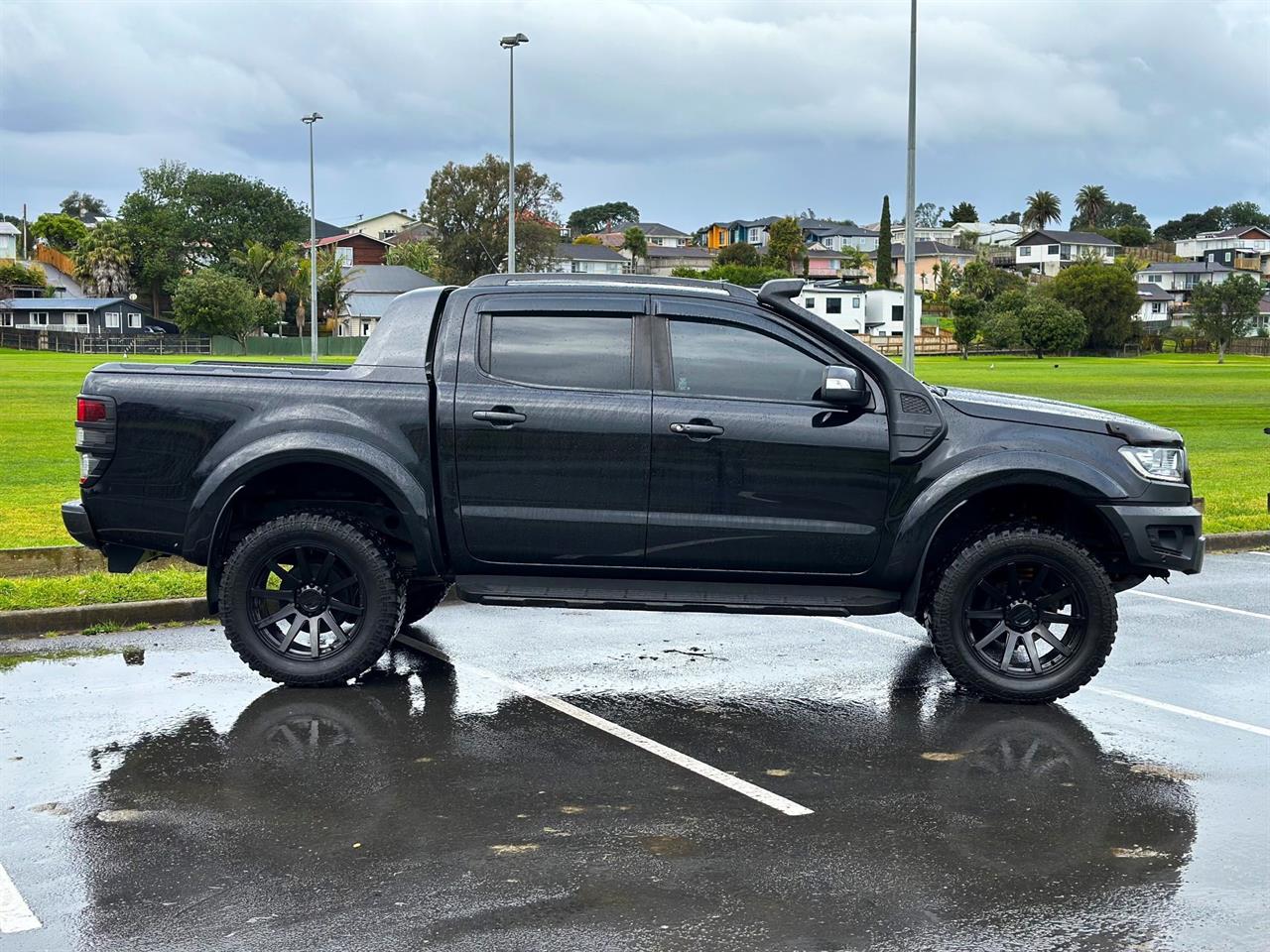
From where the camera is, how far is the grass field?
13.6 m

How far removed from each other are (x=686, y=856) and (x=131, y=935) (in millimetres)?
1790

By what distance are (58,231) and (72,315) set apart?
47363 millimetres

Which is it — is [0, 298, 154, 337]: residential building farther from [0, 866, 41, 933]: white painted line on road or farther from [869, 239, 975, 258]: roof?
[0, 866, 41, 933]: white painted line on road

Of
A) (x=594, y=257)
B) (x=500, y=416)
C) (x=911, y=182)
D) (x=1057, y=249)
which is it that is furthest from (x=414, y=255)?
(x=500, y=416)

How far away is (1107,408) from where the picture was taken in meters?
34.1

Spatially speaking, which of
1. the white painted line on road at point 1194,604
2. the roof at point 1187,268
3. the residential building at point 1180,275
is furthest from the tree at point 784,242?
the white painted line on road at point 1194,604

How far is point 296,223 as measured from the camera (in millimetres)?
134625

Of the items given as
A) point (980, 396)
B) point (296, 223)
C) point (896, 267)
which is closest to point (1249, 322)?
point (896, 267)

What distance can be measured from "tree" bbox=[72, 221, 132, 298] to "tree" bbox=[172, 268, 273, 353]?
27000 mm

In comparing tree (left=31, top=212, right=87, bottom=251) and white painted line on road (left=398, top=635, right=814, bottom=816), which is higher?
tree (left=31, top=212, right=87, bottom=251)

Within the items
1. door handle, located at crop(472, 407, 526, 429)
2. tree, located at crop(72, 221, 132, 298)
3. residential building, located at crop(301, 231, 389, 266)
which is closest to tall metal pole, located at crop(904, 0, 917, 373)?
door handle, located at crop(472, 407, 526, 429)

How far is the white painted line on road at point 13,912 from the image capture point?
14.2 ft

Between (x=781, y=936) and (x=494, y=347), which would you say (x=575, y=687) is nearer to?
(x=494, y=347)

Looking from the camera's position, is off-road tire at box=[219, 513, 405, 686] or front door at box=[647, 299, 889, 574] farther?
off-road tire at box=[219, 513, 405, 686]
